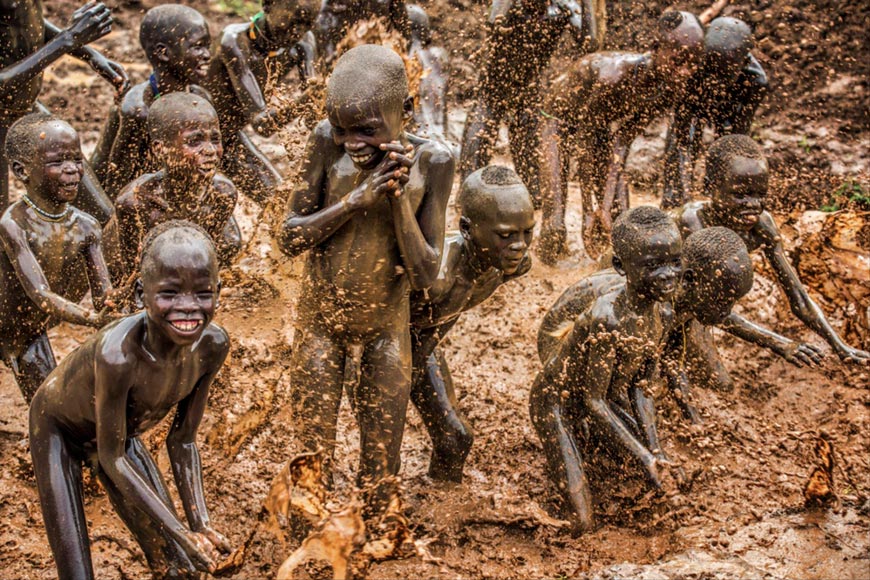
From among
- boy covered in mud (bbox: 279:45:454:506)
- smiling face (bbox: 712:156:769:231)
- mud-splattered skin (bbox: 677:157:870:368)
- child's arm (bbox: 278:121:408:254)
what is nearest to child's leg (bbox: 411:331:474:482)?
boy covered in mud (bbox: 279:45:454:506)

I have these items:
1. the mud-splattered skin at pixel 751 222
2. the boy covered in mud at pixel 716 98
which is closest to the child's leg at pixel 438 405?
the mud-splattered skin at pixel 751 222

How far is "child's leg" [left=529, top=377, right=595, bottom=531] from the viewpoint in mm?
4844

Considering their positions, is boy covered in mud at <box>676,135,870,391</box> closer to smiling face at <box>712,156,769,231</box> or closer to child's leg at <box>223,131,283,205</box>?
smiling face at <box>712,156,769,231</box>

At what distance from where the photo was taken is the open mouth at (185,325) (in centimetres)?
340

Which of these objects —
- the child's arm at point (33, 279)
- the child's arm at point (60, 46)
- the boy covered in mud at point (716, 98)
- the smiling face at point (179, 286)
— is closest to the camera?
the smiling face at point (179, 286)

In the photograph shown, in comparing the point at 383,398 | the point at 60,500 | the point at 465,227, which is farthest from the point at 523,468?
the point at 60,500

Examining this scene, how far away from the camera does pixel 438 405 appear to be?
4.94 m

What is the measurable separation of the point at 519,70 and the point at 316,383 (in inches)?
138

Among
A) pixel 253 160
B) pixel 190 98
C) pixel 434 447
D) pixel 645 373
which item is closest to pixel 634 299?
pixel 645 373

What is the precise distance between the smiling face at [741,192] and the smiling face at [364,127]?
8.08 ft

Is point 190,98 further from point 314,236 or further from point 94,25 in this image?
point 314,236

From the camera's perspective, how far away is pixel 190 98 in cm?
530

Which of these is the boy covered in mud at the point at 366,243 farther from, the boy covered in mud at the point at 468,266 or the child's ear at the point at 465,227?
the child's ear at the point at 465,227

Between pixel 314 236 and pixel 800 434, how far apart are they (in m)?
2.97
